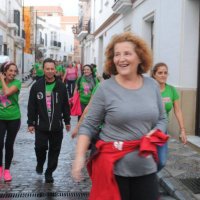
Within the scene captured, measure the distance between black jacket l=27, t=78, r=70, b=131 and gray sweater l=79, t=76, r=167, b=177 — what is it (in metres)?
2.88

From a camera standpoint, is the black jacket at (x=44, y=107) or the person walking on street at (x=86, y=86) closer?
the black jacket at (x=44, y=107)

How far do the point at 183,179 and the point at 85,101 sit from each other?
3.75 metres

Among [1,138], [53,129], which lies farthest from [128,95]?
[1,138]

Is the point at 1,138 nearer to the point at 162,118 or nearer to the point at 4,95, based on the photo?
the point at 4,95

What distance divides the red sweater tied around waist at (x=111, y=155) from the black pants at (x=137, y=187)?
6 cm

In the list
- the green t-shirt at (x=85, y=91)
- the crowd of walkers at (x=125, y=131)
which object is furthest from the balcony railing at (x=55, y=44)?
the crowd of walkers at (x=125, y=131)

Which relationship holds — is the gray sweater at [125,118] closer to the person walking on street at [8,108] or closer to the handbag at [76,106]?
the person walking on street at [8,108]

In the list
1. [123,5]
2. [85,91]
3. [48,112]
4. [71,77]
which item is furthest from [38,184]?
[71,77]

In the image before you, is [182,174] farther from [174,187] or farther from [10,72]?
[10,72]

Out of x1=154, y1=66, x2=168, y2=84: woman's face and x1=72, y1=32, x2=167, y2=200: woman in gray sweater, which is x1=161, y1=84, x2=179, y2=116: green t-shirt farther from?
x1=72, y1=32, x2=167, y2=200: woman in gray sweater

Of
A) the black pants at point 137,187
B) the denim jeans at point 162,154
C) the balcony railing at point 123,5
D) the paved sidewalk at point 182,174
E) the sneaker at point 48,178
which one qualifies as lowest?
the sneaker at point 48,178

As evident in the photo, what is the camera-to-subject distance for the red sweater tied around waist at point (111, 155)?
3.07 m

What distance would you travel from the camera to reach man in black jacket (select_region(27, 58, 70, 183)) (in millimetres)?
6078

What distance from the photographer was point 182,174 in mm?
6395
